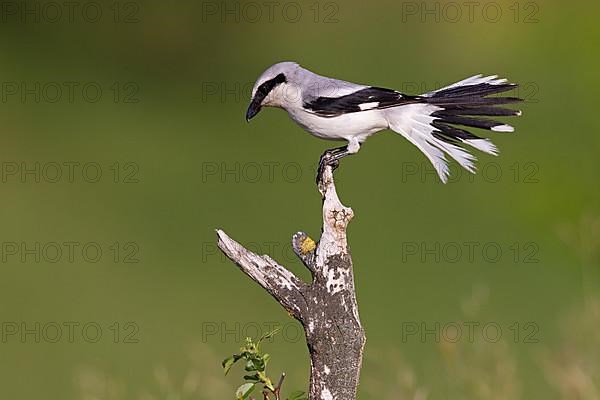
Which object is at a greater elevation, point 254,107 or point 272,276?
point 254,107

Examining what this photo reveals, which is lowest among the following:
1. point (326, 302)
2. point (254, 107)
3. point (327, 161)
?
point (326, 302)

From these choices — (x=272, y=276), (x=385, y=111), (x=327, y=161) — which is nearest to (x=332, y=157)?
(x=327, y=161)

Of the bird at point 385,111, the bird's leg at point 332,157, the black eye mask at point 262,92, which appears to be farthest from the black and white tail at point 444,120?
the black eye mask at point 262,92

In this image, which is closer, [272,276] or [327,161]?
[272,276]

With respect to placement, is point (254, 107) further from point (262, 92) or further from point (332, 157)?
Result: point (332, 157)

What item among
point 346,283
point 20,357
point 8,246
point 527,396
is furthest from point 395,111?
point 8,246

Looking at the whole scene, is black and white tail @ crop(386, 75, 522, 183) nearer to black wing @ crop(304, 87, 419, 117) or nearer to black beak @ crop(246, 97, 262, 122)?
black wing @ crop(304, 87, 419, 117)

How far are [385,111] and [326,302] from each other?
0.57 m

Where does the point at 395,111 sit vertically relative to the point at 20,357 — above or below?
above

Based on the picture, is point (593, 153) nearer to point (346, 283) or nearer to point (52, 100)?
point (52, 100)

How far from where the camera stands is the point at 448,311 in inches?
178

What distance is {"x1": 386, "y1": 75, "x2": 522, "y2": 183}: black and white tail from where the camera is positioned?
2.01 metres

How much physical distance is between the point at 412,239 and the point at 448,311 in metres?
0.74

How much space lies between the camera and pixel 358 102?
1992mm
